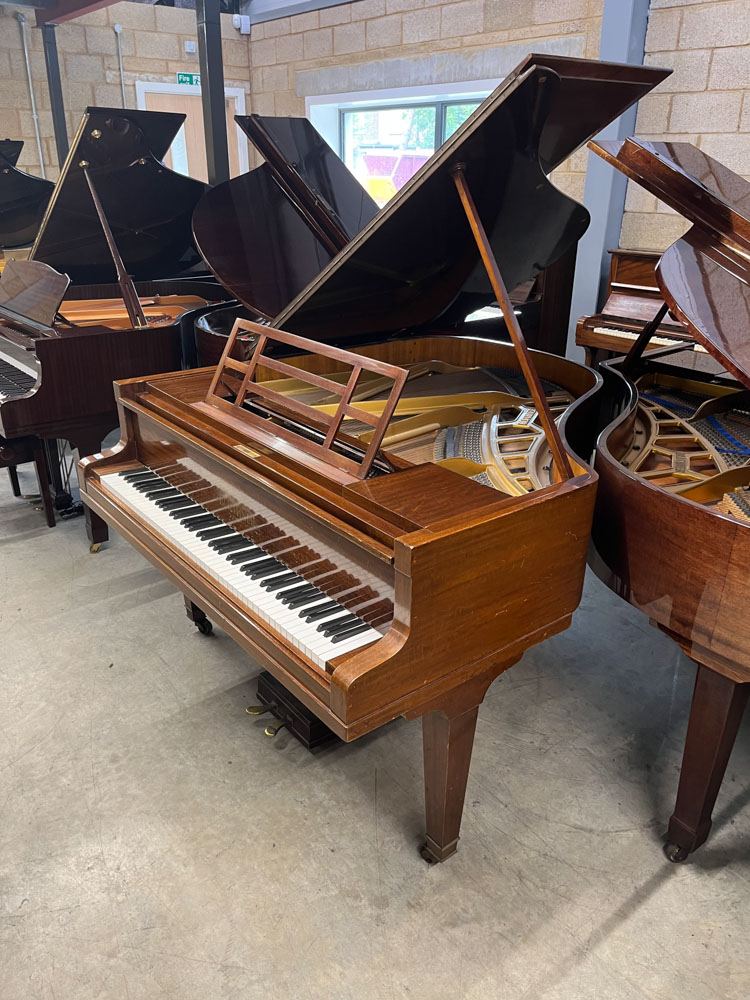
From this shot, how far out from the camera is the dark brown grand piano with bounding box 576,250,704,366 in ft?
14.3

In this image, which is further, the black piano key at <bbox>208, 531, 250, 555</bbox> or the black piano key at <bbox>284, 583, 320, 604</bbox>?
the black piano key at <bbox>208, 531, 250, 555</bbox>

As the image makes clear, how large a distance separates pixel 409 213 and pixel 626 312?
270 centimetres

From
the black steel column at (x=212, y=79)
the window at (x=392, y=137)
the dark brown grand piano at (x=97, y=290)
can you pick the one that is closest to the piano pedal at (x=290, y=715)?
the dark brown grand piano at (x=97, y=290)

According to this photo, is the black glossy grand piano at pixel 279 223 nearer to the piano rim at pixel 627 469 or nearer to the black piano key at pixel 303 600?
the piano rim at pixel 627 469

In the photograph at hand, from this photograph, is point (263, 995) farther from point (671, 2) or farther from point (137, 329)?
point (671, 2)

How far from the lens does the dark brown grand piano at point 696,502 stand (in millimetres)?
1699

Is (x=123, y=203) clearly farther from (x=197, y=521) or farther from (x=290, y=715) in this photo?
(x=290, y=715)


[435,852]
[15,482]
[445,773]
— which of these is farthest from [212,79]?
A: [435,852]

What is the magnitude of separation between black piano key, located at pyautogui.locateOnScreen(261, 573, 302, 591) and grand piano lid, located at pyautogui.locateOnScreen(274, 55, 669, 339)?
106 cm

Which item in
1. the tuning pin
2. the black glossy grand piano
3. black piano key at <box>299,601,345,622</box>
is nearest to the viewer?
black piano key at <box>299,601,345,622</box>

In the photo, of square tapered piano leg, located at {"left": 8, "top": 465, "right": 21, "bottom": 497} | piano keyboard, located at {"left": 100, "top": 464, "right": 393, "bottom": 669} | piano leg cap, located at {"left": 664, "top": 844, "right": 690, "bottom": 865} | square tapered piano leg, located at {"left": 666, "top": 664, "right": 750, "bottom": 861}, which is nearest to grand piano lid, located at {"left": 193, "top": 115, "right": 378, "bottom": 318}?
piano keyboard, located at {"left": 100, "top": 464, "right": 393, "bottom": 669}

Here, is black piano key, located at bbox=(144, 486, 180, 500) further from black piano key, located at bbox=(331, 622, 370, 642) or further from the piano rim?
the piano rim

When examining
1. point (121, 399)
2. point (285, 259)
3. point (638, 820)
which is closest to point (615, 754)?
point (638, 820)

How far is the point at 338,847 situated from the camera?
2.15 metres
